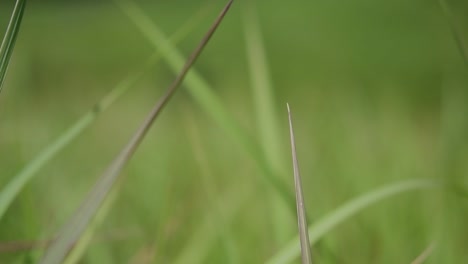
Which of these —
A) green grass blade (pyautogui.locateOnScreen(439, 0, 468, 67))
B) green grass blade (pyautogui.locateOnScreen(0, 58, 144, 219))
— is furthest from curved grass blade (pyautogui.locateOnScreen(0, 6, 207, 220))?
green grass blade (pyautogui.locateOnScreen(439, 0, 468, 67))

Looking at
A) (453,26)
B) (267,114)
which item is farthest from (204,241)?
(453,26)

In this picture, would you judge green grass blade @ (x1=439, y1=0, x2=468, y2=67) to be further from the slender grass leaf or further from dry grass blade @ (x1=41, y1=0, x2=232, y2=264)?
the slender grass leaf

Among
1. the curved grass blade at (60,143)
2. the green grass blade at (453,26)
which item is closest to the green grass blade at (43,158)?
the curved grass blade at (60,143)

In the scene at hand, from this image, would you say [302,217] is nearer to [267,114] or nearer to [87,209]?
[87,209]

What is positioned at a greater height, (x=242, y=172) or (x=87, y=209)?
(x=87, y=209)

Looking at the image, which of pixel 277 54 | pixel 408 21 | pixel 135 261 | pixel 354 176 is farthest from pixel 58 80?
pixel 135 261

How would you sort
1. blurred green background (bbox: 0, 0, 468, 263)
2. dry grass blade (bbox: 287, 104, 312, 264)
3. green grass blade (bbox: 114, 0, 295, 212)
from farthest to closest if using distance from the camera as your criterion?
1. blurred green background (bbox: 0, 0, 468, 263)
2. green grass blade (bbox: 114, 0, 295, 212)
3. dry grass blade (bbox: 287, 104, 312, 264)

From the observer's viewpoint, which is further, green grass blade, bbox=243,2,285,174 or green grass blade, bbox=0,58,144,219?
green grass blade, bbox=243,2,285,174

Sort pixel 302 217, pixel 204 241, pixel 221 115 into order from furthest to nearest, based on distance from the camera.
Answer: pixel 204 241
pixel 221 115
pixel 302 217
